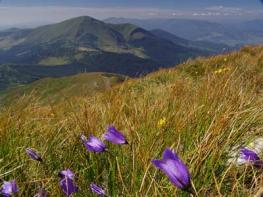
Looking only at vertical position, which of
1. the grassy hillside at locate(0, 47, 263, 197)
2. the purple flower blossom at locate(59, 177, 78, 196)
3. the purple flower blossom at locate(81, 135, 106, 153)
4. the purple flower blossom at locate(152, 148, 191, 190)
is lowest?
the grassy hillside at locate(0, 47, 263, 197)

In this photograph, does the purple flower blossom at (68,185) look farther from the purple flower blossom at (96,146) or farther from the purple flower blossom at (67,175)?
the purple flower blossom at (96,146)

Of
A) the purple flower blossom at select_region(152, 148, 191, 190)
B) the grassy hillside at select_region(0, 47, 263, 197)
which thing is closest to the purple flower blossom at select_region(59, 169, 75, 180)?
the grassy hillside at select_region(0, 47, 263, 197)

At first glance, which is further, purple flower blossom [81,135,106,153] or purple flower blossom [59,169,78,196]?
purple flower blossom [81,135,106,153]

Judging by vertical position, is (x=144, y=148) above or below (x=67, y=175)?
below

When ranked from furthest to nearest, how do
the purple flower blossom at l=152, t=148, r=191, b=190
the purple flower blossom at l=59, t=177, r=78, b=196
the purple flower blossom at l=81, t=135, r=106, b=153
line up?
the purple flower blossom at l=81, t=135, r=106, b=153 < the purple flower blossom at l=59, t=177, r=78, b=196 < the purple flower blossom at l=152, t=148, r=191, b=190

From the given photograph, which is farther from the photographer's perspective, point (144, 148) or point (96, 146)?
point (144, 148)

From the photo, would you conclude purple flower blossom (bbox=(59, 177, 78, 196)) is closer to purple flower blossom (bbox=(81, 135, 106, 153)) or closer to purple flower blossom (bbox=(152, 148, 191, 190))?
purple flower blossom (bbox=(81, 135, 106, 153))

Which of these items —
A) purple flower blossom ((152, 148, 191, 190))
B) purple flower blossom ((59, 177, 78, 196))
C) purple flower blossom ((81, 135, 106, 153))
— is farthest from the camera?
purple flower blossom ((81, 135, 106, 153))

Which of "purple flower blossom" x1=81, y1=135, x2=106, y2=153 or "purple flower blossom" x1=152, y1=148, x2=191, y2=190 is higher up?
"purple flower blossom" x1=152, y1=148, x2=191, y2=190

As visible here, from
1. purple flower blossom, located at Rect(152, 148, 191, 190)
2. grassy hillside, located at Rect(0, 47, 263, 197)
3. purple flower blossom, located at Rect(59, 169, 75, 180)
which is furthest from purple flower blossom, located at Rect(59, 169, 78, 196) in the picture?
purple flower blossom, located at Rect(152, 148, 191, 190)

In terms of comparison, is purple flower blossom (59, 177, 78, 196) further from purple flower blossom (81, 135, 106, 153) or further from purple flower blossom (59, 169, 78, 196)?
purple flower blossom (81, 135, 106, 153)

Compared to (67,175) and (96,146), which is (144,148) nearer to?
(96,146)

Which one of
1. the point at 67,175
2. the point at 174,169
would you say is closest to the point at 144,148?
the point at 67,175

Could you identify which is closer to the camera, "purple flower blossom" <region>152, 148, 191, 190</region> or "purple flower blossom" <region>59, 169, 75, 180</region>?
"purple flower blossom" <region>152, 148, 191, 190</region>
